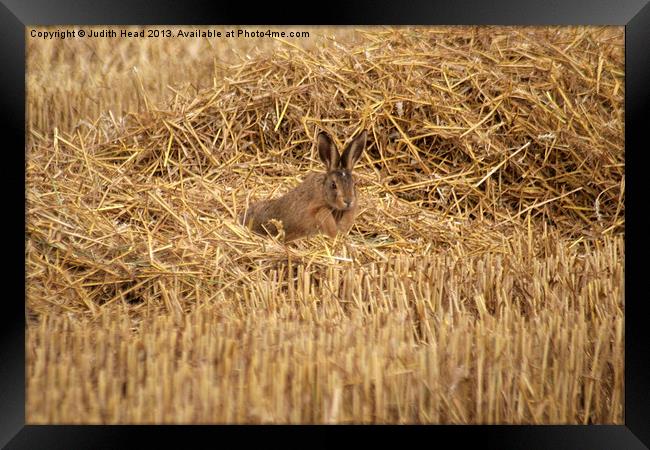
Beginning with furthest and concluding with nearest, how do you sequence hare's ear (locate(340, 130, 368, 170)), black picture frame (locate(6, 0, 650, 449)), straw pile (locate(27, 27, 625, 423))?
hare's ear (locate(340, 130, 368, 170))
black picture frame (locate(6, 0, 650, 449))
straw pile (locate(27, 27, 625, 423))

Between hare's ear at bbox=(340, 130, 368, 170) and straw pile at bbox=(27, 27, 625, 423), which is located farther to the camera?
hare's ear at bbox=(340, 130, 368, 170)

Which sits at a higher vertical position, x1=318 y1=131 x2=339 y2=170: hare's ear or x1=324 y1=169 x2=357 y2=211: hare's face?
x1=318 y1=131 x2=339 y2=170: hare's ear

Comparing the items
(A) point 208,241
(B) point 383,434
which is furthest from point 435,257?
(B) point 383,434

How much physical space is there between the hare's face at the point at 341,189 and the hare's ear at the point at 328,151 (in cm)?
7

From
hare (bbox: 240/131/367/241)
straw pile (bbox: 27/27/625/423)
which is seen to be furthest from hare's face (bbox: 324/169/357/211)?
straw pile (bbox: 27/27/625/423)

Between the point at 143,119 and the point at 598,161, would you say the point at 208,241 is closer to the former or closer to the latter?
the point at 143,119

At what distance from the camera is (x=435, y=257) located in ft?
17.0

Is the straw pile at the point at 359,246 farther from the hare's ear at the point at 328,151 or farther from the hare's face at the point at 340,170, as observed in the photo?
the hare's ear at the point at 328,151

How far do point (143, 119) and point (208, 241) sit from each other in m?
2.28

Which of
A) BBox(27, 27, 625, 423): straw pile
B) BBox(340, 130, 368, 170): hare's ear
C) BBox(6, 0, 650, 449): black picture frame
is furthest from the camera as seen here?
BBox(340, 130, 368, 170): hare's ear

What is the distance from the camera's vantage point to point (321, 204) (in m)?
5.69

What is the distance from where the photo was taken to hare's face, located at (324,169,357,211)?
18.0ft

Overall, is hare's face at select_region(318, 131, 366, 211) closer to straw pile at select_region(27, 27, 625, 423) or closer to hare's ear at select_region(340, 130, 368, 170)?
hare's ear at select_region(340, 130, 368, 170)
